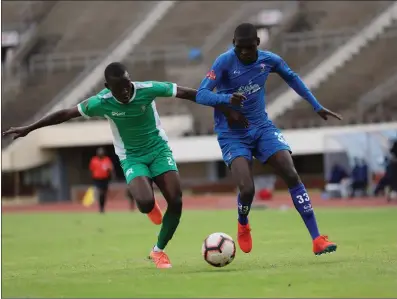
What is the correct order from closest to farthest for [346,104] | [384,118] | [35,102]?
[384,118], [346,104], [35,102]

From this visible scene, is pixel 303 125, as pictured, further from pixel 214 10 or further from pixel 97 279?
pixel 97 279

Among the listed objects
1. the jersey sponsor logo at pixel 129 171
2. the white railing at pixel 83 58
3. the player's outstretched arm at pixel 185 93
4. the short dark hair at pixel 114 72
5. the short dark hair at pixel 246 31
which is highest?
the white railing at pixel 83 58

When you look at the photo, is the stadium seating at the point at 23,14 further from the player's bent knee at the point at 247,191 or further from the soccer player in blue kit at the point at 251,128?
the player's bent knee at the point at 247,191

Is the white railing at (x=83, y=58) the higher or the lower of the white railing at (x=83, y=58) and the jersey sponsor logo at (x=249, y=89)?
the higher

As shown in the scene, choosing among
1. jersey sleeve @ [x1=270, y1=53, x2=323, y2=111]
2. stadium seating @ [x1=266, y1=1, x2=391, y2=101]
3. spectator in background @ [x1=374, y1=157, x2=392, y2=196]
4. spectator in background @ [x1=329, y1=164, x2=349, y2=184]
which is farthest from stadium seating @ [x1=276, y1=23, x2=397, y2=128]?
jersey sleeve @ [x1=270, y1=53, x2=323, y2=111]

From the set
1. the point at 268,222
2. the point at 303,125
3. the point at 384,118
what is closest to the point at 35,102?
the point at 303,125

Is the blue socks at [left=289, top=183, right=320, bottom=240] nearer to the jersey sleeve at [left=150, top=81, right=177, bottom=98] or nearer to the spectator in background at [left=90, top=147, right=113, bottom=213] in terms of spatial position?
the jersey sleeve at [left=150, top=81, right=177, bottom=98]

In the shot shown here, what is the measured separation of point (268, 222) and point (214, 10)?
32.6 m

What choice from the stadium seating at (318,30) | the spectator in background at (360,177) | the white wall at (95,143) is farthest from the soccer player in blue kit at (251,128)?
the stadium seating at (318,30)

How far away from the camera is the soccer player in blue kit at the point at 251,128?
12453 millimetres

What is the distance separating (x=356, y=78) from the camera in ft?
153

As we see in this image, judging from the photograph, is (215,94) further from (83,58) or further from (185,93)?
(83,58)

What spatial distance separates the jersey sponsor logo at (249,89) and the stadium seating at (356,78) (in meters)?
32.8

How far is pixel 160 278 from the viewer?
10.4 meters
